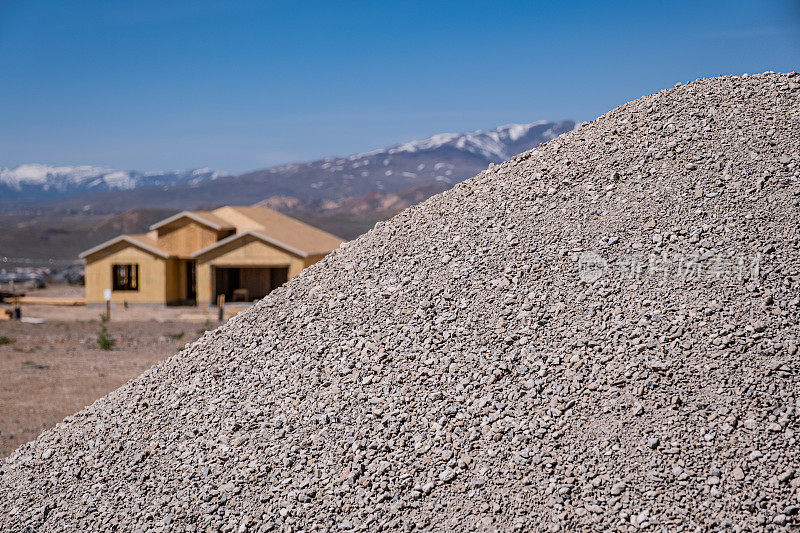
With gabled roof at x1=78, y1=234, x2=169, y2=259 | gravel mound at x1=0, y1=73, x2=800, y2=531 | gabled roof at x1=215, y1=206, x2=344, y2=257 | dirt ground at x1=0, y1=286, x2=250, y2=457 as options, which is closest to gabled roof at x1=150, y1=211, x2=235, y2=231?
gabled roof at x1=78, y1=234, x2=169, y2=259

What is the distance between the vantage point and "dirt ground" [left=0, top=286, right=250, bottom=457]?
1144 centimetres

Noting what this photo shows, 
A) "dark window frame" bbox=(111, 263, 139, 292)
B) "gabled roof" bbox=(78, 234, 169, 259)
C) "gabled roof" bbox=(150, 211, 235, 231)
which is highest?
"gabled roof" bbox=(150, 211, 235, 231)

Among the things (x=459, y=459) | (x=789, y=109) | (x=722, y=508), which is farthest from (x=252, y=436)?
(x=789, y=109)

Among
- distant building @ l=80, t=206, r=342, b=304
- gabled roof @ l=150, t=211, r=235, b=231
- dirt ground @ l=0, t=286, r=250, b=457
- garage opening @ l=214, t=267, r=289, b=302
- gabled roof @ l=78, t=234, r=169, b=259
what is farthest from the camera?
garage opening @ l=214, t=267, r=289, b=302

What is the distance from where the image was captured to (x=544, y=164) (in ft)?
28.2

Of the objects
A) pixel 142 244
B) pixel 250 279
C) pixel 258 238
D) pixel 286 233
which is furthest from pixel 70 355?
pixel 250 279

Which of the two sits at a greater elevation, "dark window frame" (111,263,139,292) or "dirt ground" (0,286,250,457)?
"dark window frame" (111,263,139,292)

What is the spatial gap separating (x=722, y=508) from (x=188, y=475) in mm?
4169

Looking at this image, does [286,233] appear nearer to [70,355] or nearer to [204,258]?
[204,258]

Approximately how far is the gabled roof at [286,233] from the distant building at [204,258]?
0.04m

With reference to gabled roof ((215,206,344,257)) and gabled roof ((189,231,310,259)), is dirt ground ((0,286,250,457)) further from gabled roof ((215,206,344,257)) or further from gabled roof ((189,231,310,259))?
Result: gabled roof ((215,206,344,257))

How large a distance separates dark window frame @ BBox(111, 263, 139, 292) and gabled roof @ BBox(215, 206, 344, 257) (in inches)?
162

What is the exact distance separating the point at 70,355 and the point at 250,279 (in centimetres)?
1174

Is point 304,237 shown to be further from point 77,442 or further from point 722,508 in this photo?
point 722,508
